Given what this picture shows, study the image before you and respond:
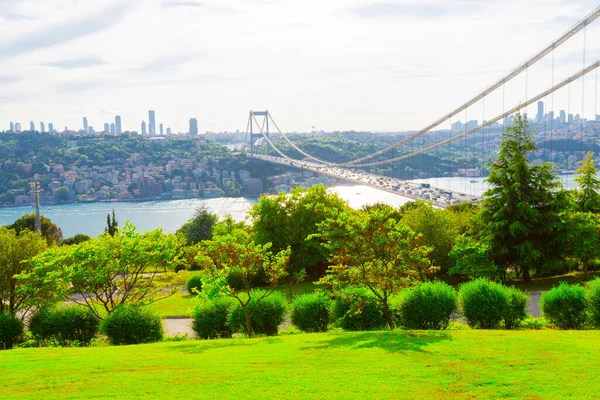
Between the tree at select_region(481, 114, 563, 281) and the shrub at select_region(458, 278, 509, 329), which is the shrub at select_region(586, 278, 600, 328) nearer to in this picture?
the shrub at select_region(458, 278, 509, 329)

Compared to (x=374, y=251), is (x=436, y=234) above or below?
below

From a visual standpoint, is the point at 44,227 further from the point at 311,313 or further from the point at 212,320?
the point at 311,313

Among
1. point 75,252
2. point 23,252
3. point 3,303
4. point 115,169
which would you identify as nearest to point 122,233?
point 75,252

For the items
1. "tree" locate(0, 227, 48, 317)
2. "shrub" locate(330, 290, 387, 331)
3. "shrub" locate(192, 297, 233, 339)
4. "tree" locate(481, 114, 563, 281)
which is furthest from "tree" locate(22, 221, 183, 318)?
"tree" locate(481, 114, 563, 281)

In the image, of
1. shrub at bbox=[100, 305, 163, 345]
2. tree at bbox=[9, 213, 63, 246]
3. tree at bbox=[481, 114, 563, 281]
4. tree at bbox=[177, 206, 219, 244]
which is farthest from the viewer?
tree at bbox=[177, 206, 219, 244]

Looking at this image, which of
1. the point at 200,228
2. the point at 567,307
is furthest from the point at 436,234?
the point at 200,228

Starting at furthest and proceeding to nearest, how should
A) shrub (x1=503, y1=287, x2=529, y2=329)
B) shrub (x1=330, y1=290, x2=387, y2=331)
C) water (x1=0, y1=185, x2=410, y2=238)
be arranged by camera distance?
water (x1=0, y1=185, x2=410, y2=238) → shrub (x1=330, y1=290, x2=387, y2=331) → shrub (x1=503, y1=287, x2=529, y2=329)
